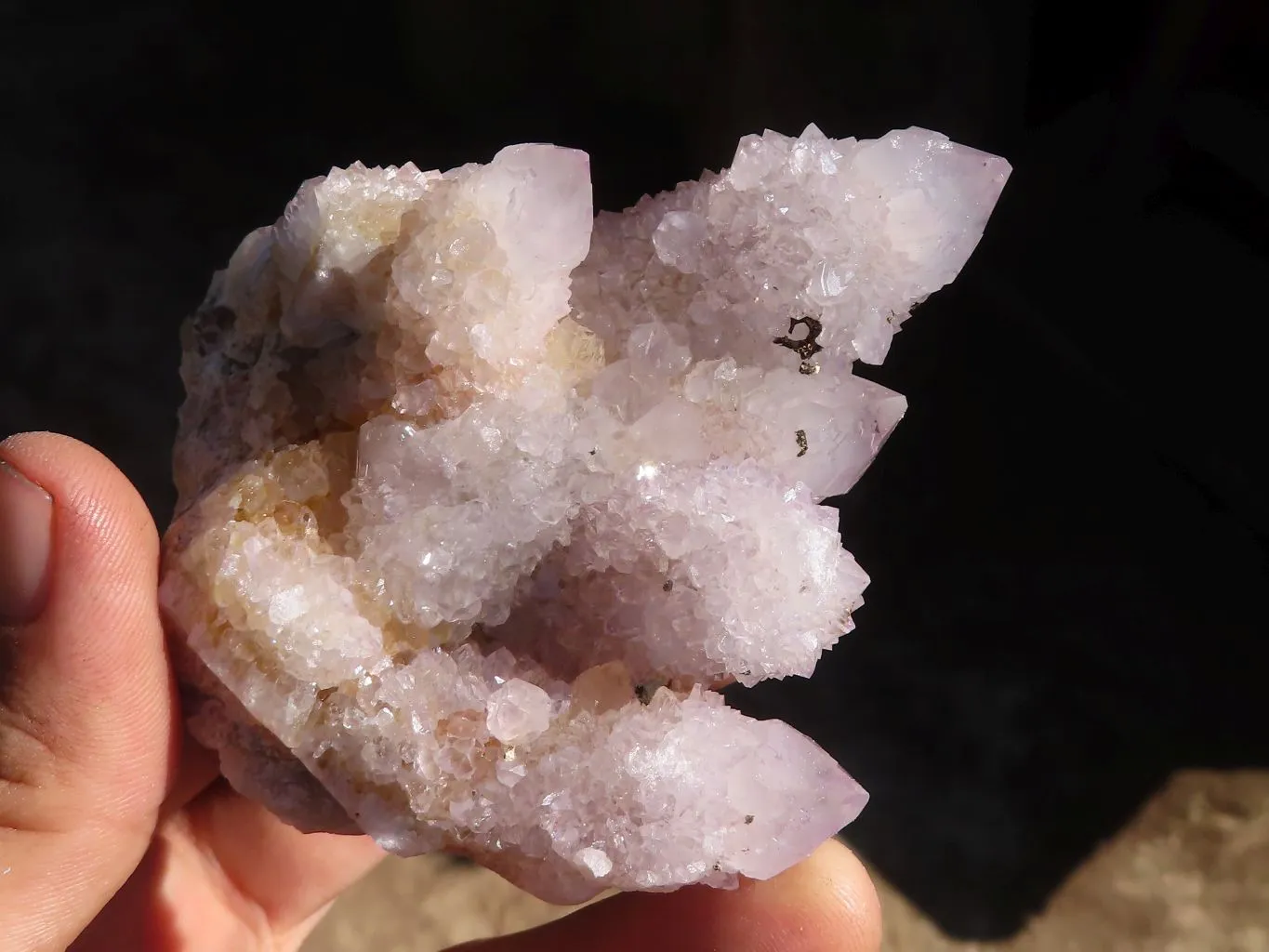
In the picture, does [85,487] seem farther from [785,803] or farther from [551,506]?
A: [785,803]

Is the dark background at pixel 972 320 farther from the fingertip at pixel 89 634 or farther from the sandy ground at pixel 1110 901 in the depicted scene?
the fingertip at pixel 89 634

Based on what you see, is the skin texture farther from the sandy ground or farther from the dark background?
the dark background

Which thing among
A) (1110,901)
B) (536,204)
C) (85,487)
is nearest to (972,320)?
(1110,901)

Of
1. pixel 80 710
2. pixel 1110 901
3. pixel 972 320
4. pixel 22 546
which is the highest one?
pixel 22 546

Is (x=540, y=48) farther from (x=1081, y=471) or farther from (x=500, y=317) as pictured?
(x=500, y=317)

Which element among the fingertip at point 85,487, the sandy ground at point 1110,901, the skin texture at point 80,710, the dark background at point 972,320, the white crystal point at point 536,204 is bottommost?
the sandy ground at point 1110,901

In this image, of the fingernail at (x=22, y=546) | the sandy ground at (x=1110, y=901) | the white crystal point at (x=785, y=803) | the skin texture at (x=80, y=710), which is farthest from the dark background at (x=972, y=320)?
the fingernail at (x=22, y=546)

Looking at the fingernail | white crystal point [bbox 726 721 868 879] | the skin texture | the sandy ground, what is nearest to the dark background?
the sandy ground
